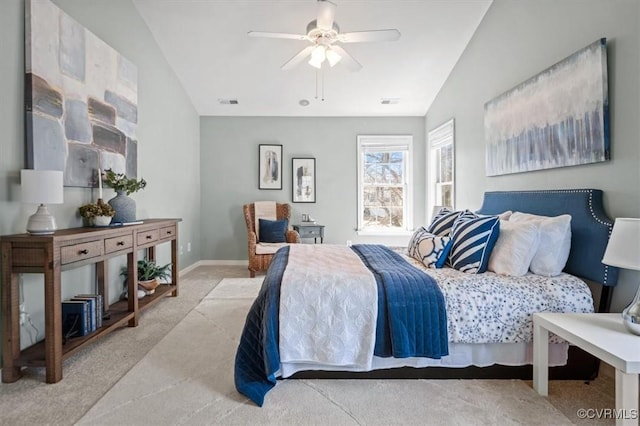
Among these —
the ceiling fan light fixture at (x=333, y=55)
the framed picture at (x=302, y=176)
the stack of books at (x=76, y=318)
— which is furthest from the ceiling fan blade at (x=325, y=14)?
the framed picture at (x=302, y=176)

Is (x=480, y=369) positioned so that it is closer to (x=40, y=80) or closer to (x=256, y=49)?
(x=40, y=80)

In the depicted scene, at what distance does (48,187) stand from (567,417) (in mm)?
3218

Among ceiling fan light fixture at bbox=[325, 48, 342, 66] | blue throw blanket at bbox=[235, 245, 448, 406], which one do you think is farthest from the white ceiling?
blue throw blanket at bbox=[235, 245, 448, 406]

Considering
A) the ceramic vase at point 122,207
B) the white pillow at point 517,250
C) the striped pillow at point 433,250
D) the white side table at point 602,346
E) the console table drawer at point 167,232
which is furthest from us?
the console table drawer at point 167,232

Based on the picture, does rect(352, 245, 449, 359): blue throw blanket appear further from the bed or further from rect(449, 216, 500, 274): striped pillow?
rect(449, 216, 500, 274): striped pillow

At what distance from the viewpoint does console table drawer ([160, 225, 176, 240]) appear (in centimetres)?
352

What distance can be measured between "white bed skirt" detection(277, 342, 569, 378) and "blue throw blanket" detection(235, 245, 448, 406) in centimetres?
15

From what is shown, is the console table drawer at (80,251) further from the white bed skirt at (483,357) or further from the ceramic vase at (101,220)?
the white bed skirt at (483,357)

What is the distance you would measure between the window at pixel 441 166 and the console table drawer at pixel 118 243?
385 centimetres

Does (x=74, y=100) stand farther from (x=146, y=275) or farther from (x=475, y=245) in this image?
(x=475, y=245)

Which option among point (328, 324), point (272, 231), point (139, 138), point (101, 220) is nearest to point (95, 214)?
point (101, 220)

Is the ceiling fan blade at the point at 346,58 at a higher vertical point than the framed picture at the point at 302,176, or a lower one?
higher

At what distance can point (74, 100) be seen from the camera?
2668mm

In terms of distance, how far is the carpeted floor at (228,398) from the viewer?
1.75 metres
